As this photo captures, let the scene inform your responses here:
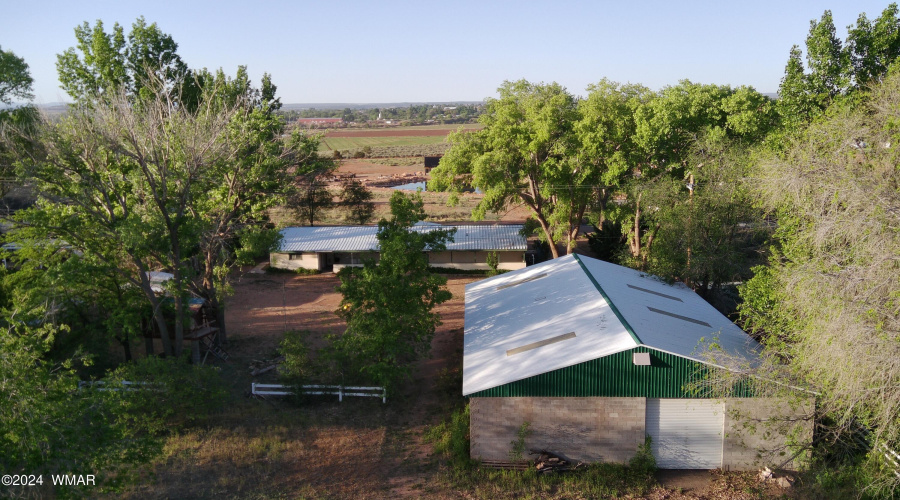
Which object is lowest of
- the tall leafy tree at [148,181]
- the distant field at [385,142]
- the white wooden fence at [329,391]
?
the white wooden fence at [329,391]

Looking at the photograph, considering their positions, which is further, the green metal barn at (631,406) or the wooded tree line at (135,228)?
the wooded tree line at (135,228)

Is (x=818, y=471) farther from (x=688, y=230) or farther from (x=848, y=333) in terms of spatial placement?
(x=688, y=230)

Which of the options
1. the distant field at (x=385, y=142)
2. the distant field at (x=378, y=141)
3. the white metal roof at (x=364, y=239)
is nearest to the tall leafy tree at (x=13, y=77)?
the white metal roof at (x=364, y=239)

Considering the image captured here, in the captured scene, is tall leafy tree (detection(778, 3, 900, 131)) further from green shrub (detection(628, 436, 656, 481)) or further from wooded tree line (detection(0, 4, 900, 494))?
green shrub (detection(628, 436, 656, 481))

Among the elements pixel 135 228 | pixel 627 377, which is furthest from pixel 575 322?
pixel 135 228

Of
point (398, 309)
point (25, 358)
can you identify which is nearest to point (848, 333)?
point (398, 309)

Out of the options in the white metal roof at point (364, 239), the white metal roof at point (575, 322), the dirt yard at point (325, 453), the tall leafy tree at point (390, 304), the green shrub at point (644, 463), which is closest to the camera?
the dirt yard at point (325, 453)

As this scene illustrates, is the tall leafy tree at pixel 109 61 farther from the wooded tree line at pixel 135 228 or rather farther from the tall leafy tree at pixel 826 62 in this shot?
the tall leafy tree at pixel 826 62

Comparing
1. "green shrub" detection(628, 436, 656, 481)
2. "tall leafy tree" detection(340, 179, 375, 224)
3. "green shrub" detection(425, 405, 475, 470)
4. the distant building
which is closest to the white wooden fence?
"green shrub" detection(425, 405, 475, 470)
